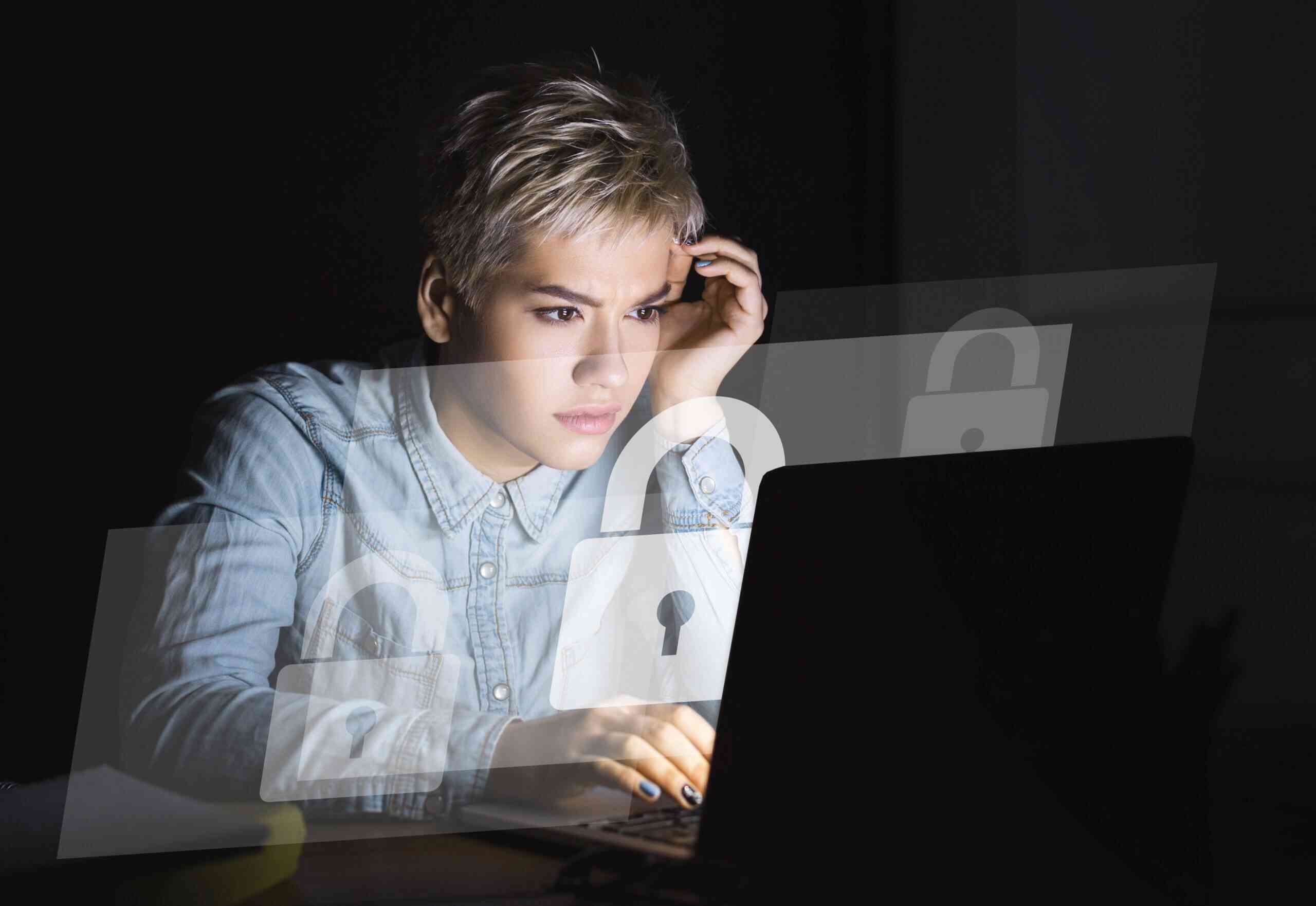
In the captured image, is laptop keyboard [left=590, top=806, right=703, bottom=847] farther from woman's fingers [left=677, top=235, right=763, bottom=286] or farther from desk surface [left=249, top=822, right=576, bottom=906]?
woman's fingers [left=677, top=235, right=763, bottom=286]

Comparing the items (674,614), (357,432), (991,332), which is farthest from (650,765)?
(991,332)

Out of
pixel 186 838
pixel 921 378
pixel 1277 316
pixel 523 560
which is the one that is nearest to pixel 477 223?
pixel 523 560

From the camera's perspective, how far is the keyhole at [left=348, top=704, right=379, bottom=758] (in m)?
0.73

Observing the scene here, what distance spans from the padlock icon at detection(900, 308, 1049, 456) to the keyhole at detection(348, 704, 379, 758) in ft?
1.50

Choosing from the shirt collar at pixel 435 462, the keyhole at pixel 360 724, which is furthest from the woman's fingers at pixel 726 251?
the keyhole at pixel 360 724

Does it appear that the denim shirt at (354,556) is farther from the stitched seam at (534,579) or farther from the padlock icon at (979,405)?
the padlock icon at (979,405)

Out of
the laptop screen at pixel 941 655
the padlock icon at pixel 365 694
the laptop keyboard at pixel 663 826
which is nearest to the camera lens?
the laptop screen at pixel 941 655

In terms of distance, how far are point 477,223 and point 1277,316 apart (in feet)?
2.33

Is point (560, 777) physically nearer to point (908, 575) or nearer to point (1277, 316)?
point (908, 575)

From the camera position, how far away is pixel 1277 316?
88 cm

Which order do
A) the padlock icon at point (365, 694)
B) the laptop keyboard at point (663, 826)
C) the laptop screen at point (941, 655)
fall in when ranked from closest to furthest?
the laptop screen at point (941, 655) < the laptop keyboard at point (663, 826) < the padlock icon at point (365, 694)

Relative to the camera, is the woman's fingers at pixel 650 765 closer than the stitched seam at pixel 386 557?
Yes

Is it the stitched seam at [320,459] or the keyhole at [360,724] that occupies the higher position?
the stitched seam at [320,459]

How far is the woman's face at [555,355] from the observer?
0.76 meters
